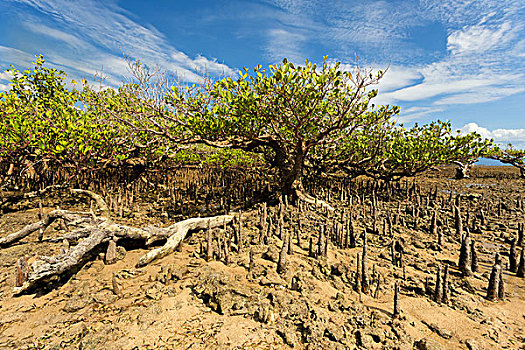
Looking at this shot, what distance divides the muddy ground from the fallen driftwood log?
0.66 feet

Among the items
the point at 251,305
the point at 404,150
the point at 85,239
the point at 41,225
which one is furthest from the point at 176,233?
the point at 404,150

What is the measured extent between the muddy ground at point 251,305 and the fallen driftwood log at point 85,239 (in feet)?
0.66

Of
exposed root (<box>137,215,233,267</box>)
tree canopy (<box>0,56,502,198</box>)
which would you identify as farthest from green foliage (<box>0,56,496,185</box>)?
exposed root (<box>137,215,233,267</box>)

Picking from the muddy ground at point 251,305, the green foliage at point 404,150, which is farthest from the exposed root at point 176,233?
the green foliage at point 404,150

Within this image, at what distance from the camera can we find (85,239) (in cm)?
410

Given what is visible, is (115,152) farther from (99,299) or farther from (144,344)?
(144,344)

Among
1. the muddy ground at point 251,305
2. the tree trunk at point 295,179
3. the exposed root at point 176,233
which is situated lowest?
the muddy ground at point 251,305

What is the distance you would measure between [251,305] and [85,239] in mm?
3181

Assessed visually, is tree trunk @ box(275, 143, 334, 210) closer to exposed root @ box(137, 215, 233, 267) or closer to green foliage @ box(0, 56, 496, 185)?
green foliage @ box(0, 56, 496, 185)

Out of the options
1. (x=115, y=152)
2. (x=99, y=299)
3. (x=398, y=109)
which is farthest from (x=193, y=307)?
(x=115, y=152)

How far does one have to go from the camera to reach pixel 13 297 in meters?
3.20

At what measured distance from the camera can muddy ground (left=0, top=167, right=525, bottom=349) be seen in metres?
2.63

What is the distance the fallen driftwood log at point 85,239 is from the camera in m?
3.27

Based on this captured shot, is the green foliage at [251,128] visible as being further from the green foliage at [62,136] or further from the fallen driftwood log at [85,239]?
the fallen driftwood log at [85,239]
